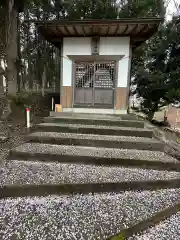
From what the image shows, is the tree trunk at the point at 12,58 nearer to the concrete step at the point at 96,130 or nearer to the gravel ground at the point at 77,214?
the concrete step at the point at 96,130

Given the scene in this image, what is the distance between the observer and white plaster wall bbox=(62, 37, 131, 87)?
16.6ft

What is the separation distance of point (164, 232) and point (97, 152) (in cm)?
167

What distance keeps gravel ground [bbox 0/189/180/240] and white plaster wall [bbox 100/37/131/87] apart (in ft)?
12.3

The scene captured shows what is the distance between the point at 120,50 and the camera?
5.07 m

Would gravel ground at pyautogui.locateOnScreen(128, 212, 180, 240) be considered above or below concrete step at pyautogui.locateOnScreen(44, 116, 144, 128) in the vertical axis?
below

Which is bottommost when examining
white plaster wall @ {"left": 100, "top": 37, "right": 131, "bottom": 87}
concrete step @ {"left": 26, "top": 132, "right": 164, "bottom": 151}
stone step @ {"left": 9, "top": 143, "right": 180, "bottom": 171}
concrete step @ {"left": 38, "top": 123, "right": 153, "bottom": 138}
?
stone step @ {"left": 9, "top": 143, "right": 180, "bottom": 171}

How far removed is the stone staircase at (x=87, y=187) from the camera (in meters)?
1.73

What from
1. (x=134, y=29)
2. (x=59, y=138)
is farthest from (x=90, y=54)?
(x=59, y=138)

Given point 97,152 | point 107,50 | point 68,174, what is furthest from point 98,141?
point 107,50

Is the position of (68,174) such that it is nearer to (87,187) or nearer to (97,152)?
(87,187)

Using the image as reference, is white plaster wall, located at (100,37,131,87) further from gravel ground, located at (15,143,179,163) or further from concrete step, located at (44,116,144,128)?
gravel ground, located at (15,143,179,163)

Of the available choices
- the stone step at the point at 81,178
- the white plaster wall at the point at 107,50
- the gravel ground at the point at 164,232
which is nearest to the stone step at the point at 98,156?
the stone step at the point at 81,178

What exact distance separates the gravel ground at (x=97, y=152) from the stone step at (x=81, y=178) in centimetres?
23

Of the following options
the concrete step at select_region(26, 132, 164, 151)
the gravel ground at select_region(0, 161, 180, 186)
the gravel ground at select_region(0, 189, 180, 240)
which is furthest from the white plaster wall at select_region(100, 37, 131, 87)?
the gravel ground at select_region(0, 189, 180, 240)
